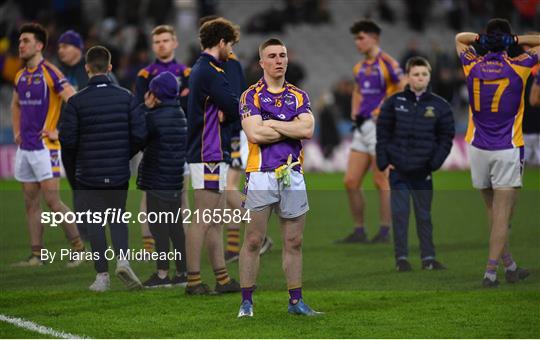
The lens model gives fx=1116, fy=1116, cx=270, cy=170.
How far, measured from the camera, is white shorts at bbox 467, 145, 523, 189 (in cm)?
1073

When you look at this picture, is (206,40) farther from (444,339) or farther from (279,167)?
(444,339)

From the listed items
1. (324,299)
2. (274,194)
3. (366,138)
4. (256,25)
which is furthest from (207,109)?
(256,25)

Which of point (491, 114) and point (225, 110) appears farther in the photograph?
point (491, 114)

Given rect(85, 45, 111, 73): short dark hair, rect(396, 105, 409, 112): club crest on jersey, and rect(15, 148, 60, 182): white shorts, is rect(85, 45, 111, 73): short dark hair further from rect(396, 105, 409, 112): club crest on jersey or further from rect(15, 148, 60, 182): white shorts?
rect(396, 105, 409, 112): club crest on jersey

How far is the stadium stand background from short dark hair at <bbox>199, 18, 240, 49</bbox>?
13.4 m

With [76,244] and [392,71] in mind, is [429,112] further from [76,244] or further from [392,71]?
[76,244]

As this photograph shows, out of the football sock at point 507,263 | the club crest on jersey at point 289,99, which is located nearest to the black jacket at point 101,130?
the club crest on jersey at point 289,99

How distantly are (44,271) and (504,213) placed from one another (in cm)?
478

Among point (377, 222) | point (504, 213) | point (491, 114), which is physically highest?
point (491, 114)

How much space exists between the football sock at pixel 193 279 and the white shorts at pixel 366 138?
4640mm

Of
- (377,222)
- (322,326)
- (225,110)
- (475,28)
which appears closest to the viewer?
(322,326)

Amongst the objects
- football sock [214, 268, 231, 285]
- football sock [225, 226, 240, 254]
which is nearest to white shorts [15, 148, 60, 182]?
football sock [225, 226, 240, 254]

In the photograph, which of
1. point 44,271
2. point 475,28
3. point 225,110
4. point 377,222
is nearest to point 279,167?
point 225,110

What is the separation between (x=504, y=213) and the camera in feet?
35.2
